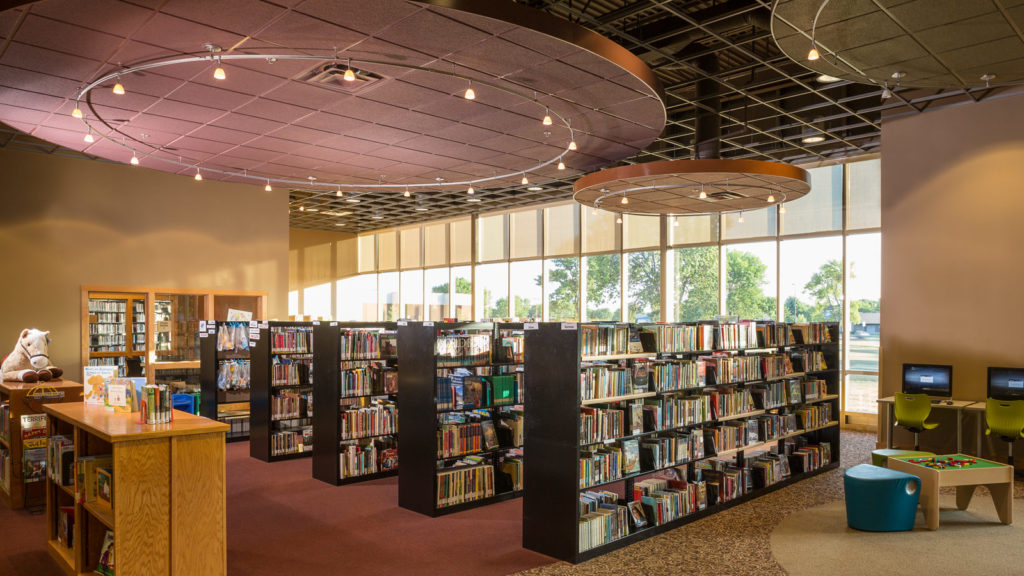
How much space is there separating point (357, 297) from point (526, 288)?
25.2 feet

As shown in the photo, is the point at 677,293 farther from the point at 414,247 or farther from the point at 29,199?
the point at 29,199

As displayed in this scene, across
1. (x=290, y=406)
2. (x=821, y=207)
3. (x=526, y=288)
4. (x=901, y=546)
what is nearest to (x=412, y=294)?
(x=526, y=288)

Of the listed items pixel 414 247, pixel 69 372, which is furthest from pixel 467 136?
pixel 414 247

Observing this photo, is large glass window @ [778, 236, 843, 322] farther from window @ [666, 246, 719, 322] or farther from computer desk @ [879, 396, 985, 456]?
computer desk @ [879, 396, 985, 456]

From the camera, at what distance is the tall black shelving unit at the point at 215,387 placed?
10.4 meters

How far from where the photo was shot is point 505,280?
18.8 metres

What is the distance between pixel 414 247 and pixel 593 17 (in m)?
14.9

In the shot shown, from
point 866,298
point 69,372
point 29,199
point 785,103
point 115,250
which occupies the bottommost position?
point 69,372

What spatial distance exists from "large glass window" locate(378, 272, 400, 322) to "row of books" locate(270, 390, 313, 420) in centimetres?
1271

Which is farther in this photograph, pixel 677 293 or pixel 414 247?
pixel 414 247

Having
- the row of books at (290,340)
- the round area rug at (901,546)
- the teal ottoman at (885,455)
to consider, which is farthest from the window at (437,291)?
the round area rug at (901,546)

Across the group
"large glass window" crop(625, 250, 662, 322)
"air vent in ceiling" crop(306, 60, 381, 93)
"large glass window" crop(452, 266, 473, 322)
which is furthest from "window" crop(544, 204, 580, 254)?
"air vent in ceiling" crop(306, 60, 381, 93)

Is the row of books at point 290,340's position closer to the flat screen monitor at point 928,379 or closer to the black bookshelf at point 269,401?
the black bookshelf at point 269,401

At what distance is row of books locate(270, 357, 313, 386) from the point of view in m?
9.25
